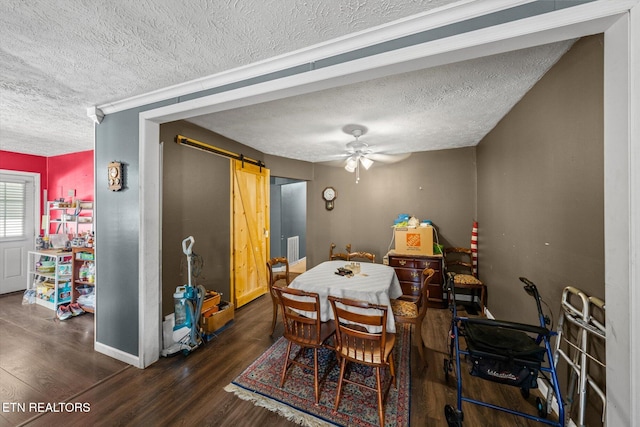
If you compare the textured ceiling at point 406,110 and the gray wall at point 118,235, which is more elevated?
the textured ceiling at point 406,110

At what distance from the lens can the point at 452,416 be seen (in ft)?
5.43

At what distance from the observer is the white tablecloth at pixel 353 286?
88.3 inches

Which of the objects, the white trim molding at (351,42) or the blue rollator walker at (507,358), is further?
the blue rollator walker at (507,358)

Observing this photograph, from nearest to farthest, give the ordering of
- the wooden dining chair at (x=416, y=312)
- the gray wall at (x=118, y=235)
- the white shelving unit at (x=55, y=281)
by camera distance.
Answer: the wooden dining chair at (x=416, y=312), the gray wall at (x=118, y=235), the white shelving unit at (x=55, y=281)

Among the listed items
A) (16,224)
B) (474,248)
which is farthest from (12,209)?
(474,248)

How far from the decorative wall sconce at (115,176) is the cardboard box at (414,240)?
145 inches

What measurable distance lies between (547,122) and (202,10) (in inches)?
97.3

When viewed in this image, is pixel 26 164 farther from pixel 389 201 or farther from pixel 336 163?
pixel 389 201

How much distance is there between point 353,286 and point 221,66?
2180 mm

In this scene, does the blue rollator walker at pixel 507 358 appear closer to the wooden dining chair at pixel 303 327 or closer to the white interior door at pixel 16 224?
the wooden dining chair at pixel 303 327

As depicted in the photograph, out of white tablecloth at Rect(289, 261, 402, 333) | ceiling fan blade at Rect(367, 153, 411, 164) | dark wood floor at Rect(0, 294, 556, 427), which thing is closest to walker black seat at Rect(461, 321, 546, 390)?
dark wood floor at Rect(0, 294, 556, 427)

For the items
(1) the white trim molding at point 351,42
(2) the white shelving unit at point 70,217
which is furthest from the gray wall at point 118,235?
(2) the white shelving unit at point 70,217

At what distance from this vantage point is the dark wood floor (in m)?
1.76

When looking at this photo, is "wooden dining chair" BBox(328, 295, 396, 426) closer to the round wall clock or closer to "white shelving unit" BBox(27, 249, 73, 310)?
the round wall clock
